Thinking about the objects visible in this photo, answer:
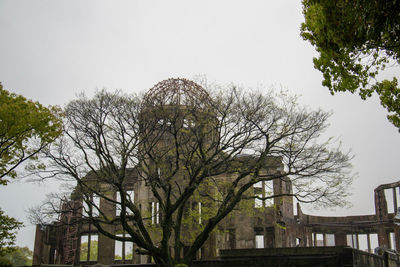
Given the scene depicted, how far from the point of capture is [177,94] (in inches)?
669

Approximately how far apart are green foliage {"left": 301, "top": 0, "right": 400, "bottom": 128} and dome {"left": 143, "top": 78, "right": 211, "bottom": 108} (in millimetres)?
8828

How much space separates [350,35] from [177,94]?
419 inches

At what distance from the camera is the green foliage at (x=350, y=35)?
678 centimetres

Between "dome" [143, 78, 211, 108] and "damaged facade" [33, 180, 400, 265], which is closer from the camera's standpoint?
"dome" [143, 78, 211, 108]

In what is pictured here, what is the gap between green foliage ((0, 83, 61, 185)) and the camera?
16.1m

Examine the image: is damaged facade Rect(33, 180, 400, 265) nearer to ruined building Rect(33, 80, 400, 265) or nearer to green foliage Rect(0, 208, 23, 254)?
ruined building Rect(33, 80, 400, 265)

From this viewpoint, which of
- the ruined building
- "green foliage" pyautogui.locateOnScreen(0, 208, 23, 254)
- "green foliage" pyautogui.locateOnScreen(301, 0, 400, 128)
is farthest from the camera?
the ruined building

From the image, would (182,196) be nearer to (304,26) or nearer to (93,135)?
(93,135)

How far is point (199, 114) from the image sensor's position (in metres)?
16.6

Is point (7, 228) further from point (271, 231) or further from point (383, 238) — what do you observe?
point (383, 238)

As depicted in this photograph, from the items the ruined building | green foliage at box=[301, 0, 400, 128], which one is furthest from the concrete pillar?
green foliage at box=[301, 0, 400, 128]

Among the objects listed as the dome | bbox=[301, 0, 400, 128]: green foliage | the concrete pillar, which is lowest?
the concrete pillar

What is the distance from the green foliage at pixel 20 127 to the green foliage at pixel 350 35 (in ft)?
42.0

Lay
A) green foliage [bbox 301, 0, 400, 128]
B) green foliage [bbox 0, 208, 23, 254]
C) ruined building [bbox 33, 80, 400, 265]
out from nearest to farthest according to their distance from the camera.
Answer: green foliage [bbox 301, 0, 400, 128], green foliage [bbox 0, 208, 23, 254], ruined building [bbox 33, 80, 400, 265]
